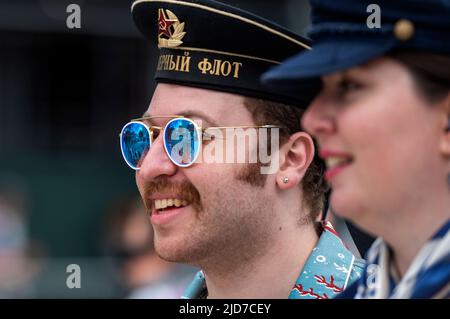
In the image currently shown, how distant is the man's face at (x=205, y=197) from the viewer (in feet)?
11.0

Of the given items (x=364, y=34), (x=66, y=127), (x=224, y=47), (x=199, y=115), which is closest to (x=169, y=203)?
(x=199, y=115)

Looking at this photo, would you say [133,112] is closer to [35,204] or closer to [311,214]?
[35,204]

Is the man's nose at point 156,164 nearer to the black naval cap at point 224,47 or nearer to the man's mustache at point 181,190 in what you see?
the man's mustache at point 181,190

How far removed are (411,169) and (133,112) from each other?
9.34m

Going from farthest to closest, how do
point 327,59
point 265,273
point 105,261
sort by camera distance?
point 105,261
point 265,273
point 327,59

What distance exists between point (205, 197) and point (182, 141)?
8.2 inches

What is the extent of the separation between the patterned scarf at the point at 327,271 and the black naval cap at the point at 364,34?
116cm

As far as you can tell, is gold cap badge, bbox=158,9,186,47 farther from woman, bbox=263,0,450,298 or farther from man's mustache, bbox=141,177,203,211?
woman, bbox=263,0,450,298

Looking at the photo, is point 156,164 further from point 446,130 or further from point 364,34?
point 446,130

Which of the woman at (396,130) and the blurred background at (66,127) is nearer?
the woman at (396,130)

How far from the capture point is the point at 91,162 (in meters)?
11.1

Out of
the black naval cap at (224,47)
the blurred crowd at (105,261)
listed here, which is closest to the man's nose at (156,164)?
the black naval cap at (224,47)

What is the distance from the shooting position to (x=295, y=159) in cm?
353
